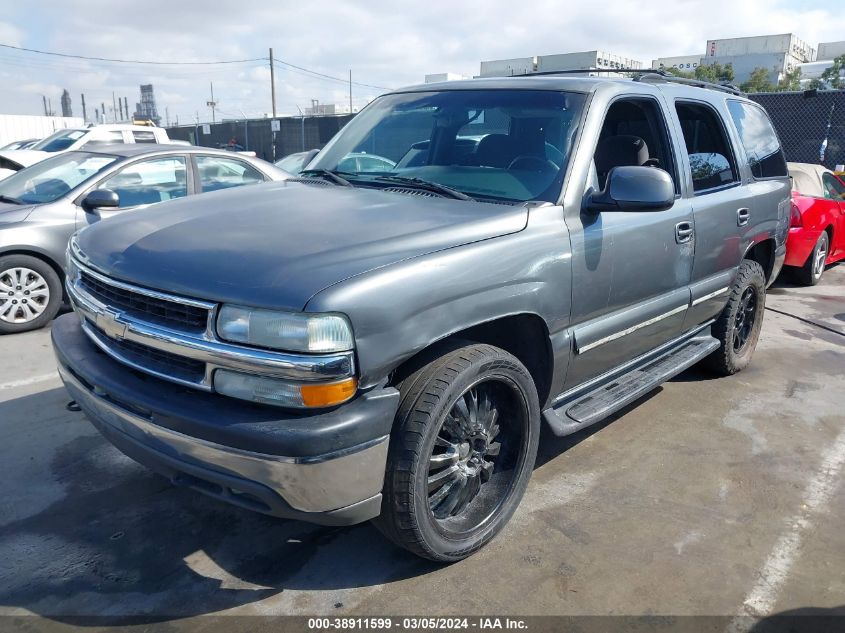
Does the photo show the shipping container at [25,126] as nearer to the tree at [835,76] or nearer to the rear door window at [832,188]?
the rear door window at [832,188]

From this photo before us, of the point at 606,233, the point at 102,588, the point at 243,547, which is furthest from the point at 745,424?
the point at 102,588

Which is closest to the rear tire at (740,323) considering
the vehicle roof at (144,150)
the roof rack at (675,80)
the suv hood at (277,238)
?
the roof rack at (675,80)

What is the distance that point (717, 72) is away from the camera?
149 ft

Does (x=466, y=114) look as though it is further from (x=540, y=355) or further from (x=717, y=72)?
(x=717, y=72)

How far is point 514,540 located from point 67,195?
16.5ft

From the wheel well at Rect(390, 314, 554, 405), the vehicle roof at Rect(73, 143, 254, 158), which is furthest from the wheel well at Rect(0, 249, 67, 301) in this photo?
the wheel well at Rect(390, 314, 554, 405)

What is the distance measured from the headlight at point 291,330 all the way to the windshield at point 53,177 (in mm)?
4756

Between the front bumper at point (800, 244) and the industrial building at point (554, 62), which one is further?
the industrial building at point (554, 62)

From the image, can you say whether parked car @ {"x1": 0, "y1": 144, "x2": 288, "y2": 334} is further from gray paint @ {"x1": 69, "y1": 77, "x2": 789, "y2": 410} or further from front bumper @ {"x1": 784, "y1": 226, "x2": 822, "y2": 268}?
front bumper @ {"x1": 784, "y1": 226, "x2": 822, "y2": 268}

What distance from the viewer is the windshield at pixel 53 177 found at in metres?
6.17

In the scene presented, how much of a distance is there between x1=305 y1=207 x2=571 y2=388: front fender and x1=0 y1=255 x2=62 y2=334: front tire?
4.76 m

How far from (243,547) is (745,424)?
3.14 meters

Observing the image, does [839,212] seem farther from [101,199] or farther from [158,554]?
[158,554]

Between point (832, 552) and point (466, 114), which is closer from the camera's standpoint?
point (832, 552)
